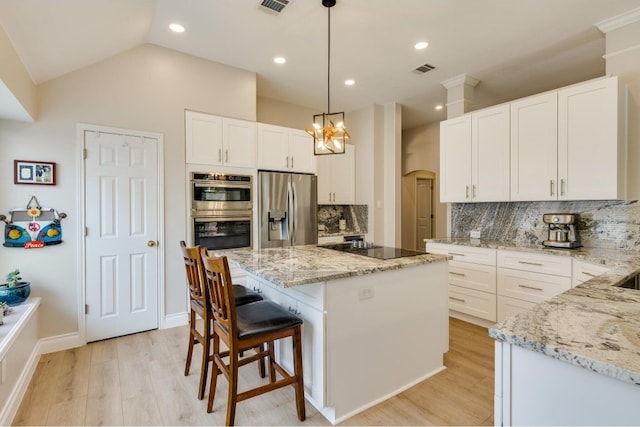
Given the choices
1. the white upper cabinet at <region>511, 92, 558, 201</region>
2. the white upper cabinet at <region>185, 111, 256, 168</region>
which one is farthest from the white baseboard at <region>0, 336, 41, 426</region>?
the white upper cabinet at <region>511, 92, 558, 201</region>

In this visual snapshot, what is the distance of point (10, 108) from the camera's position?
2357 millimetres

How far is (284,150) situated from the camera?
4.11 m

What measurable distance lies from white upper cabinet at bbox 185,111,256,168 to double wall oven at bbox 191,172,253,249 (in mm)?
180

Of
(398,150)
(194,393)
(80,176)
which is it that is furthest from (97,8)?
(398,150)

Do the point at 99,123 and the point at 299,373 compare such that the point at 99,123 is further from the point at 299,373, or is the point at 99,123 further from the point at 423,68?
the point at 423,68

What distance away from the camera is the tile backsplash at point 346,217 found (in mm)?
5324

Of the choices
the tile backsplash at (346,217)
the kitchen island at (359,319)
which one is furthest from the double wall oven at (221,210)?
the tile backsplash at (346,217)

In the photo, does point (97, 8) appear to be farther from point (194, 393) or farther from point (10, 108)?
point (194, 393)

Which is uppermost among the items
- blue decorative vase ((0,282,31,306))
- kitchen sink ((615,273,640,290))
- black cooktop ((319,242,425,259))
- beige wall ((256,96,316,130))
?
beige wall ((256,96,316,130))

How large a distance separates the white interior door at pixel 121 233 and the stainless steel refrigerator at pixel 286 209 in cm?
120

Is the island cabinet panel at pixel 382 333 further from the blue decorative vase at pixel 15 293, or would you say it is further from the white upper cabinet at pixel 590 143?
the blue decorative vase at pixel 15 293

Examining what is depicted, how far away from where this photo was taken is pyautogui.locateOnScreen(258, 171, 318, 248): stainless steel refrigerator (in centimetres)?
387

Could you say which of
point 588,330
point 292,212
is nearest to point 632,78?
point 588,330

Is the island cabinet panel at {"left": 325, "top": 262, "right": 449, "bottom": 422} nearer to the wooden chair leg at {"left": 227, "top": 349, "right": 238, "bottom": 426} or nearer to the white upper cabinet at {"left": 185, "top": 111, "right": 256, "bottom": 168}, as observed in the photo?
the wooden chair leg at {"left": 227, "top": 349, "right": 238, "bottom": 426}
